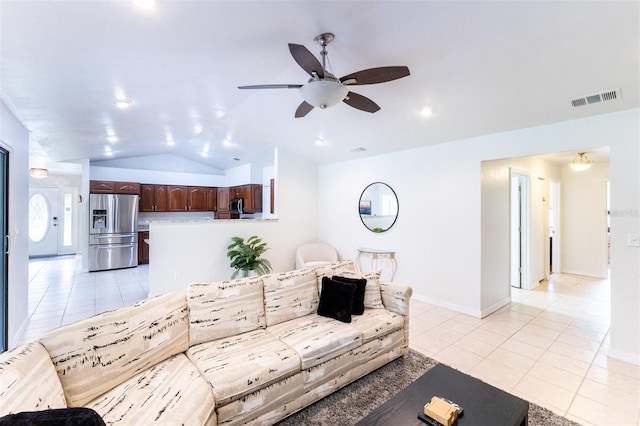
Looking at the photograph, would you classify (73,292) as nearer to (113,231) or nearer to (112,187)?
(113,231)

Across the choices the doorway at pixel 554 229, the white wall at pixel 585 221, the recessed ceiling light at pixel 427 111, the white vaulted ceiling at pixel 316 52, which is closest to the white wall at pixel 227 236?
the white vaulted ceiling at pixel 316 52

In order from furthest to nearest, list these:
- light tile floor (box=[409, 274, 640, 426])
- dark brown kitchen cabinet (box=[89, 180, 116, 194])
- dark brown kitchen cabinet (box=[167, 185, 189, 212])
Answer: dark brown kitchen cabinet (box=[167, 185, 189, 212]) < dark brown kitchen cabinet (box=[89, 180, 116, 194]) < light tile floor (box=[409, 274, 640, 426])

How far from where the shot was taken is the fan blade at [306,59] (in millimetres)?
1681

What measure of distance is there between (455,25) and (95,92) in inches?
121

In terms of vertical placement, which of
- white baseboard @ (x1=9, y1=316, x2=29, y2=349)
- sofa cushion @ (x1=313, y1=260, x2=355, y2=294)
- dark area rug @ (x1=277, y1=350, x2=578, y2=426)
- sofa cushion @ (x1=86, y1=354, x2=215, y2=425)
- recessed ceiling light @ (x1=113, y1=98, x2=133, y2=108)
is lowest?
dark area rug @ (x1=277, y1=350, x2=578, y2=426)

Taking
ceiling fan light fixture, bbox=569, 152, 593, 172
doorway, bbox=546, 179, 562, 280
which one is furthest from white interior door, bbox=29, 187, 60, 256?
doorway, bbox=546, 179, 562, 280

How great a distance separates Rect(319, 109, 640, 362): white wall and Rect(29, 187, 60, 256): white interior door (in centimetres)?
808

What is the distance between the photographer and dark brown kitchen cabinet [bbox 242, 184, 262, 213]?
24.4ft

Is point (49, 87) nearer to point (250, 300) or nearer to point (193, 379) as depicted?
point (250, 300)

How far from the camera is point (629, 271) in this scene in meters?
2.75

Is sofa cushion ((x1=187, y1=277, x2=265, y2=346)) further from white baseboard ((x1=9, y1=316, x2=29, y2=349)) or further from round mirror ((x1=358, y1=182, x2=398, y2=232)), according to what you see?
round mirror ((x1=358, y1=182, x2=398, y2=232))

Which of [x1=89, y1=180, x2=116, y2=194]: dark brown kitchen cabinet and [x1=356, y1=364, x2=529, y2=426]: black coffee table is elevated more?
[x1=89, y1=180, x2=116, y2=194]: dark brown kitchen cabinet

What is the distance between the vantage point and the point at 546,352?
2914 mm

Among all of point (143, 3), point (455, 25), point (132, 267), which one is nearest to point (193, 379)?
point (143, 3)
